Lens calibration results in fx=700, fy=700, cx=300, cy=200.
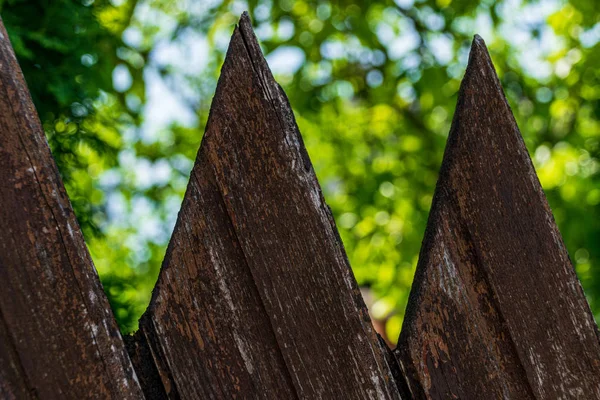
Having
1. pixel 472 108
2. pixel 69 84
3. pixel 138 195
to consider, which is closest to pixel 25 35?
pixel 69 84

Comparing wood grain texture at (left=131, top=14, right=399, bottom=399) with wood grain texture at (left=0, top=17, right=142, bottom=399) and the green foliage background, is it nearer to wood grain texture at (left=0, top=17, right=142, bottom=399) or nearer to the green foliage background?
wood grain texture at (left=0, top=17, right=142, bottom=399)

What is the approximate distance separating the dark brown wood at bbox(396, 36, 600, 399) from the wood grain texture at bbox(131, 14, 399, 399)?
12 cm

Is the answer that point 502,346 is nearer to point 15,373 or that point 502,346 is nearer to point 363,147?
point 15,373

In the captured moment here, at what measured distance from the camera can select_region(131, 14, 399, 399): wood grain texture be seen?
3.52 feet

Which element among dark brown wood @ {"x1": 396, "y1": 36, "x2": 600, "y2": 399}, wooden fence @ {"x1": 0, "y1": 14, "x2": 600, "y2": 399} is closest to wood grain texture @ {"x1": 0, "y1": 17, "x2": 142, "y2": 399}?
wooden fence @ {"x1": 0, "y1": 14, "x2": 600, "y2": 399}

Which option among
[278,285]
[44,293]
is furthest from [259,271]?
[44,293]

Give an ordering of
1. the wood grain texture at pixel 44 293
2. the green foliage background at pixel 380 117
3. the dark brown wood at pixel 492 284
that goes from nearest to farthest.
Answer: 1. the wood grain texture at pixel 44 293
2. the dark brown wood at pixel 492 284
3. the green foliage background at pixel 380 117

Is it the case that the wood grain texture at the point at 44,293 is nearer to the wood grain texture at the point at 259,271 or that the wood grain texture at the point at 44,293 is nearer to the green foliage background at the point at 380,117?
the wood grain texture at the point at 259,271

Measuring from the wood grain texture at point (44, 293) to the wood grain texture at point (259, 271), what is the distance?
8cm

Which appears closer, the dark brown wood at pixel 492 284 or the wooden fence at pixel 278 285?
the wooden fence at pixel 278 285

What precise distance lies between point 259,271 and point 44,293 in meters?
0.32

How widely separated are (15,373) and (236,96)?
0.51 metres

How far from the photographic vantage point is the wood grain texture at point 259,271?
1.07m

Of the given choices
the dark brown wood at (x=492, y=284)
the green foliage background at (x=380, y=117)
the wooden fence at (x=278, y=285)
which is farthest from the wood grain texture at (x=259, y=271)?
the green foliage background at (x=380, y=117)
